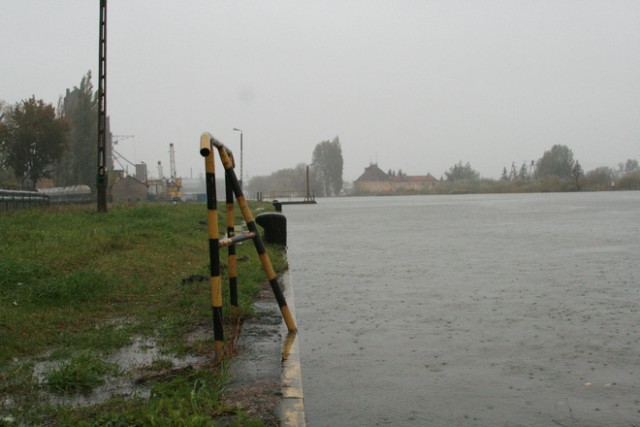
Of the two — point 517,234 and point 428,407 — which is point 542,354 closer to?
point 428,407

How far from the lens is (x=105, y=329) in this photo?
20.0 feet

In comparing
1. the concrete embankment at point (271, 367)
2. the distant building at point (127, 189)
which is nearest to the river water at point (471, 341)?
the concrete embankment at point (271, 367)

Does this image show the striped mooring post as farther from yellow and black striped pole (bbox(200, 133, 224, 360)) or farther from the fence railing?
the fence railing

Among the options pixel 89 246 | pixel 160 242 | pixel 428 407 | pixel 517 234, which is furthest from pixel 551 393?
pixel 517 234

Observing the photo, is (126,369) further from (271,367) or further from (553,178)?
(553,178)

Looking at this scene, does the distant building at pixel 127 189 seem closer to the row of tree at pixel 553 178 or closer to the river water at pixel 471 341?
the row of tree at pixel 553 178

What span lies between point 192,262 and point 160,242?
2.07 meters

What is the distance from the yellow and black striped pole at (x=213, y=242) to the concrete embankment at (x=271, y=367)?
27 centimetres

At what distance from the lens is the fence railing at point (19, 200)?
2209 cm

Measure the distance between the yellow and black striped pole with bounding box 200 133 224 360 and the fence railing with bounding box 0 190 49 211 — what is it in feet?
62.3

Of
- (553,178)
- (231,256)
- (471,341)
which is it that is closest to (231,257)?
(231,256)

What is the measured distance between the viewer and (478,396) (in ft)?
15.4

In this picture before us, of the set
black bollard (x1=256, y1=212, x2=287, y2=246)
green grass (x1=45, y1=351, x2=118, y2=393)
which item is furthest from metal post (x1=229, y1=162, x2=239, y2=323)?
black bollard (x1=256, y1=212, x2=287, y2=246)

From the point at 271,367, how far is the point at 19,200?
73.4ft
